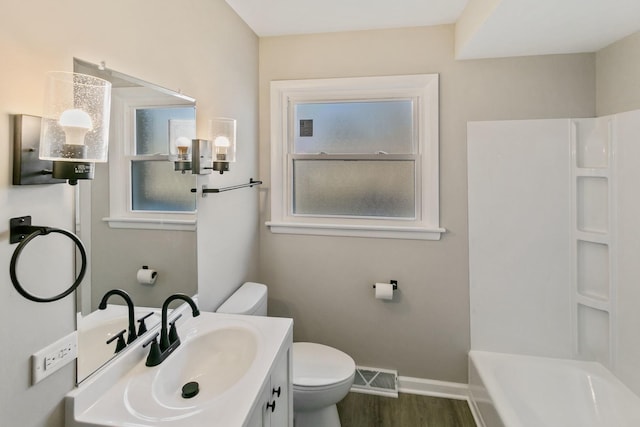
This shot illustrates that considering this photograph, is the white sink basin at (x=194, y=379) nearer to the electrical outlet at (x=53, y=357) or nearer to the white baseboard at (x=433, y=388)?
the electrical outlet at (x=53, y=357)

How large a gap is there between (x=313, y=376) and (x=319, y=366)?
107 millimetres

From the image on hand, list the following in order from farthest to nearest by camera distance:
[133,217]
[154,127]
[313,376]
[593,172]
A: [593,172], [313,376], [154,127], [133,217]

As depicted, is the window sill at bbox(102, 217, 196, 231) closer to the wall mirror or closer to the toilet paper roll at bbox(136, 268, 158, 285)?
the wall mirror

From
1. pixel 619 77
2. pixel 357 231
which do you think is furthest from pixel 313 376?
pixel 619 77

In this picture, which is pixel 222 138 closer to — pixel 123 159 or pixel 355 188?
pixel 123 159

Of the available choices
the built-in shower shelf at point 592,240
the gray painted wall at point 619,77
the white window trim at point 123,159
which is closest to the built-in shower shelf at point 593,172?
the built-in shower shelf at point 592,240

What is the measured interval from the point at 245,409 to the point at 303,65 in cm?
221

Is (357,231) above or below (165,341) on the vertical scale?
above

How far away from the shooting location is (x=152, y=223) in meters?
1.46

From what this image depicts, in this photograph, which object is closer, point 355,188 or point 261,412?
point 261,412

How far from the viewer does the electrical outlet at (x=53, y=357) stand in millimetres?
917

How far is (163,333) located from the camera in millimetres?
1333

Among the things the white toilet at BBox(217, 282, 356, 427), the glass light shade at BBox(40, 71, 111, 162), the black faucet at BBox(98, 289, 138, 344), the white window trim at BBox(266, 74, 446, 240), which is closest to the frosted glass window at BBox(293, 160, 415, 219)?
the white window trim at BBox(266, 74, 446, 240)

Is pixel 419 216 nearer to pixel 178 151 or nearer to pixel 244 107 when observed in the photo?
pixel 244 107
